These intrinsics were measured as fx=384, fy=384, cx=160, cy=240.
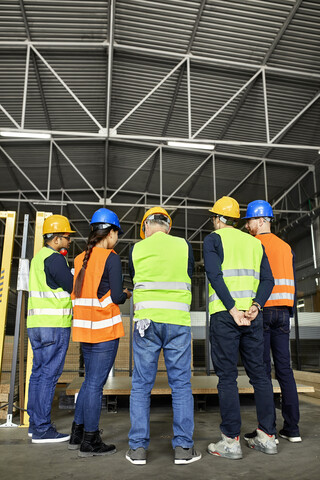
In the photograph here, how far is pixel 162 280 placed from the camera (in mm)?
3141

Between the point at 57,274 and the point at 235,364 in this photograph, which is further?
the point at 57,274

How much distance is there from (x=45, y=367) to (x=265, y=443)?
6.92 feet

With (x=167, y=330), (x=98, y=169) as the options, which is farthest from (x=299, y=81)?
(x=167, y=330)

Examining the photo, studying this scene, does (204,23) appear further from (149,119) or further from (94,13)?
(149,119)

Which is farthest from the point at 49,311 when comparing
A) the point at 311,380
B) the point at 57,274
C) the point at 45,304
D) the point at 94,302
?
the point at 311,380

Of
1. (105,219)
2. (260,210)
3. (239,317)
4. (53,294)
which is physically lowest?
(239,317)

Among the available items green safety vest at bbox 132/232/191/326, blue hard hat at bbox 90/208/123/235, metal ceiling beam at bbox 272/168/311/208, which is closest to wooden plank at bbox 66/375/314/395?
green safety vest at bbox 132/232/191/326

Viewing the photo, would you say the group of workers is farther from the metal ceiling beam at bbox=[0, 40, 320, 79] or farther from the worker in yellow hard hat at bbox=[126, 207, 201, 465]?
the metal ceiling beam at bbox=[0, 40, 320, 79]

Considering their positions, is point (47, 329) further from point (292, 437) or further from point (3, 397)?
point (292, 437)

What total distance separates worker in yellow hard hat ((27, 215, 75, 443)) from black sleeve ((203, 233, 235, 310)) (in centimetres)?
140

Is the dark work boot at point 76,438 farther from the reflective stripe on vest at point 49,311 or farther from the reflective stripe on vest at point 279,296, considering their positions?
the reflective stripe on vest at point 279,296

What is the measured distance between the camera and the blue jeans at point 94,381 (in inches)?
123

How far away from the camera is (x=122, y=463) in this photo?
9.27ft

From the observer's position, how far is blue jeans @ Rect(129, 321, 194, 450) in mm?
2895
